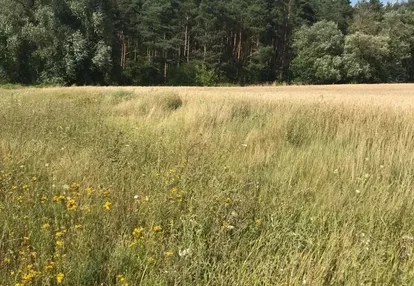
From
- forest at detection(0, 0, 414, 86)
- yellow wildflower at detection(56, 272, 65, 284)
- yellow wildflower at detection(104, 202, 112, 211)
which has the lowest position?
yellow wildflower at detection(56, 272, 65, 284)

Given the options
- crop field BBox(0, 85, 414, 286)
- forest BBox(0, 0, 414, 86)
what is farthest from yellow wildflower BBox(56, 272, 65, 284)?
forest BBox(0, 0, 414, 86)

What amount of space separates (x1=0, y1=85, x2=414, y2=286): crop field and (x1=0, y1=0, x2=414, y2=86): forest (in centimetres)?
3788

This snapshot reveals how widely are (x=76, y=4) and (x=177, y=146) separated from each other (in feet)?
129

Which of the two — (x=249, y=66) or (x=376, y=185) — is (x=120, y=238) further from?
(x=249, y=66)

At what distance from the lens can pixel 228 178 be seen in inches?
155

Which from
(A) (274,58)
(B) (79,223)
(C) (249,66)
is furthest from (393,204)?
(A) (274,58)

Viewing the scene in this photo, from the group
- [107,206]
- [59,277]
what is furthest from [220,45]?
[59,277]

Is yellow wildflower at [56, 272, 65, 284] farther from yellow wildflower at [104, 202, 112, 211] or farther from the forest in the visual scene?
the forest

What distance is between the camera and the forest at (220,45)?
133 feet

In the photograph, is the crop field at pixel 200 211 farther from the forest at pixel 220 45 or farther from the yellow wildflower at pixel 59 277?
the forest at pixel 220 45

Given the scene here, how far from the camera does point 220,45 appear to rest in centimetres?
5850

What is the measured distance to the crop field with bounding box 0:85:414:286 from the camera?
7.79 ft

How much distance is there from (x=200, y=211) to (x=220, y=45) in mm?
57579

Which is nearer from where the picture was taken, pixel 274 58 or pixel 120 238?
pixel 120 238
